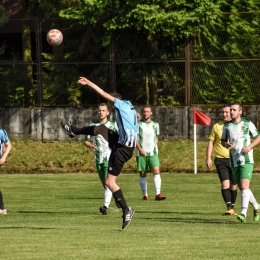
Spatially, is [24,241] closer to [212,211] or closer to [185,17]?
[212,211]

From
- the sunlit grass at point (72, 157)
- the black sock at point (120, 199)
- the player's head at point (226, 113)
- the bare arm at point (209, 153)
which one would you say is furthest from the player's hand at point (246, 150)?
the sunlit grass at point (72, 157)

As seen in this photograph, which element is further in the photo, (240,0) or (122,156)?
(240,0)

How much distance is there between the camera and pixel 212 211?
16.6 m

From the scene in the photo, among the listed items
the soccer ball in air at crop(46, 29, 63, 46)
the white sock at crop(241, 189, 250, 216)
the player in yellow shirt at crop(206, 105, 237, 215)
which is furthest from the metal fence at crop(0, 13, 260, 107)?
the white sock at crop(241, 189, 250, 216)

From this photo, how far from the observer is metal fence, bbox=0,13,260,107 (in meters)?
30.9

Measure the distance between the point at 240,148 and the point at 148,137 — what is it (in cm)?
651

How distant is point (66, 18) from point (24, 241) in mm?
21536

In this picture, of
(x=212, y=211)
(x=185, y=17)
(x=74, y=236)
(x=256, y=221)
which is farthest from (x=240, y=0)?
(x=74, y=236)

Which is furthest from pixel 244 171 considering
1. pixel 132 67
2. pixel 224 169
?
pixel 132 67

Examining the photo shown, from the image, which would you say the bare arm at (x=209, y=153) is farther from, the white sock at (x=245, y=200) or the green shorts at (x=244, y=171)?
the white sock at (x=245, y=200)

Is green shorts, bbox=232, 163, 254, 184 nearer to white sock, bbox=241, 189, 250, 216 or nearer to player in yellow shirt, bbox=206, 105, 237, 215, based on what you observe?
white sock, bbox=241, 189, 250, 216

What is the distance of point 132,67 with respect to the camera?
31.7 m

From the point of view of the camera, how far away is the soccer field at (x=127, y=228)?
10609 mm

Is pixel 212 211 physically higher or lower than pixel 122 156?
lower
